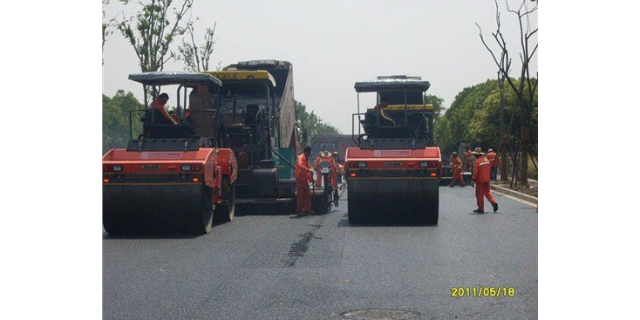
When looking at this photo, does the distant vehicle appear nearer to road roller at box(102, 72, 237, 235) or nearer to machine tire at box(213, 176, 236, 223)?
machine tire at box(213, 176, 236, 223)

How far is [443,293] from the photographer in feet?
30.2

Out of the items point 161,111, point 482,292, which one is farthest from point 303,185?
point 482,292

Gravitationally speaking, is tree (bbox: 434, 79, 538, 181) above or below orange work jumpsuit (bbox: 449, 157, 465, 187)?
above

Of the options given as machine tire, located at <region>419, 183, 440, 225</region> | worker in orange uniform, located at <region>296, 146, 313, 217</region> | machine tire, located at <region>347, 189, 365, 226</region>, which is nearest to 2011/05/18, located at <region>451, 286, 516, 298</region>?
machine tire, located at <region>419, 183, 440, 225</region>

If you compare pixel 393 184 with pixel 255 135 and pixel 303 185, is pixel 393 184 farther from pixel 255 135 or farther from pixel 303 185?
pixel 255 135

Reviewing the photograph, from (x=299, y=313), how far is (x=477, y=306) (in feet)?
5.34

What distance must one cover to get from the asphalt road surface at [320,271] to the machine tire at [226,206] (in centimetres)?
86

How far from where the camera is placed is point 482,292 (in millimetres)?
9266

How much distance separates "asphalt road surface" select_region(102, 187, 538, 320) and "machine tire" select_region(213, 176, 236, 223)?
86 cm

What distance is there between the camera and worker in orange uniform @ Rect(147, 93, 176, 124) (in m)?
15.9

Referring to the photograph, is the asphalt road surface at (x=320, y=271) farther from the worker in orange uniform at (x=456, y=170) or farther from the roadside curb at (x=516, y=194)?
the worker in orange uniform at (x=456, y=170)
